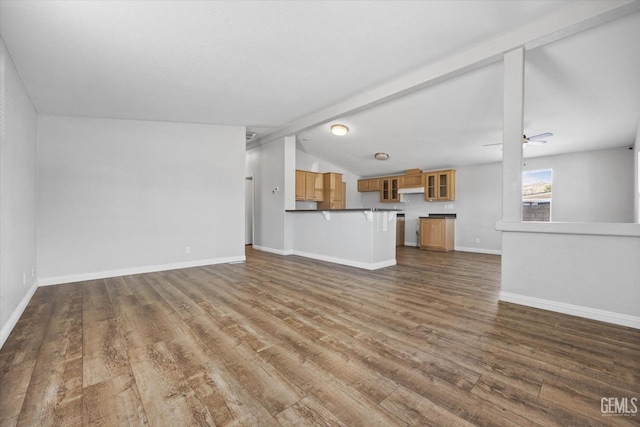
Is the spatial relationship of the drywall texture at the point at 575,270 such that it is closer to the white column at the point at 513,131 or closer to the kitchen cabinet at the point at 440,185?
the white column at the point at 513,131

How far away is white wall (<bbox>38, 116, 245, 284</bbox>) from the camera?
4070mm

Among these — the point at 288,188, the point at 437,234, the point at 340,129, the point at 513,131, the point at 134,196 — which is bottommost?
the point at 437,234

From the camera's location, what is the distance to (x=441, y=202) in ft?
25.6

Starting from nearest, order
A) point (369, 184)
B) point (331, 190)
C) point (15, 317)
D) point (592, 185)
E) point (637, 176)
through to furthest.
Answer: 1. point (15, 317)
2. point (637, 176)
3. point (592, 185)
4. point (331, 190)
5. point (369, 184)

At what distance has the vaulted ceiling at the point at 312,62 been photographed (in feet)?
7.77

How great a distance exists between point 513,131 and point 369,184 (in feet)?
19.9

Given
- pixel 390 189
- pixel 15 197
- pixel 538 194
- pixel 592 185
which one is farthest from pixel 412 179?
pixel 15 197

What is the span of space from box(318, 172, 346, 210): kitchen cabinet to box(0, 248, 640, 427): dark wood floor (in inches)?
186

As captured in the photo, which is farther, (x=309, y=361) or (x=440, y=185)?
(x=440, y=185)

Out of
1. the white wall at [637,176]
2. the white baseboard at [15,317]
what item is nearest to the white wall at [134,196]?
the white baseboard at [15,317]

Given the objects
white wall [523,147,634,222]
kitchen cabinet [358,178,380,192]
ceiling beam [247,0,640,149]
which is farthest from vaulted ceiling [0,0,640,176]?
kitchen cabinet [358,178,380,192]

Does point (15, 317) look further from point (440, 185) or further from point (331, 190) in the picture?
point (440, 185)

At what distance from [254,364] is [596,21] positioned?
3.95 meters

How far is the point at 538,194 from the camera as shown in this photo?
20.9ft
